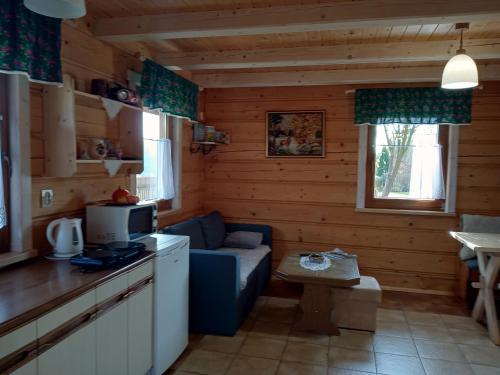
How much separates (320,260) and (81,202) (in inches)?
82.4

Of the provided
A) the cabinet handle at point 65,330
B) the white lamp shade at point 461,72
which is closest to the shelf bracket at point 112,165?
the cabinet handle at point 65,330

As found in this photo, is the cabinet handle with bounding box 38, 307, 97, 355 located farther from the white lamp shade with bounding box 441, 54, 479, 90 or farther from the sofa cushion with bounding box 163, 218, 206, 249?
the white lamp shade with bounding box 441, 54, 479, 90

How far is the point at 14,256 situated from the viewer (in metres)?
2.00

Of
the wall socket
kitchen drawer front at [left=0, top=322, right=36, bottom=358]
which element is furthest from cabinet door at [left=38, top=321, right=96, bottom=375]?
the wall socket

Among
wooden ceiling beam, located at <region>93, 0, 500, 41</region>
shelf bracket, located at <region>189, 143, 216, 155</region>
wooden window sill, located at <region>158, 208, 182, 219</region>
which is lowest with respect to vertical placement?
wooden window sill, located at <region>158, 208, 182, 219</region>

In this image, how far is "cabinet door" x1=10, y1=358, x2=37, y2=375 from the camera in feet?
4.43

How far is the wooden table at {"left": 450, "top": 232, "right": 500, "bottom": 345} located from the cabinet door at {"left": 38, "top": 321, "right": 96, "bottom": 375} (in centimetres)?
281

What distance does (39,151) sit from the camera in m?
2.20

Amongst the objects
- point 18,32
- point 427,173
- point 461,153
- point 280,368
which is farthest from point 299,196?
point 18,32

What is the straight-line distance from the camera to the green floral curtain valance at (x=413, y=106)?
3973mm

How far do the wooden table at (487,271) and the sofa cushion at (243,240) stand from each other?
195 centimetres

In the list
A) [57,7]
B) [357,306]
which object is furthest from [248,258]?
[57,7]

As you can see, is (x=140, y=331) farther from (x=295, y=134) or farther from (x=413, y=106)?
(x=413, y=106)

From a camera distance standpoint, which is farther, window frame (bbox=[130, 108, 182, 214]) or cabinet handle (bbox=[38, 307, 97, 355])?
window frame (bbox=[130, 108, 182, 214])
